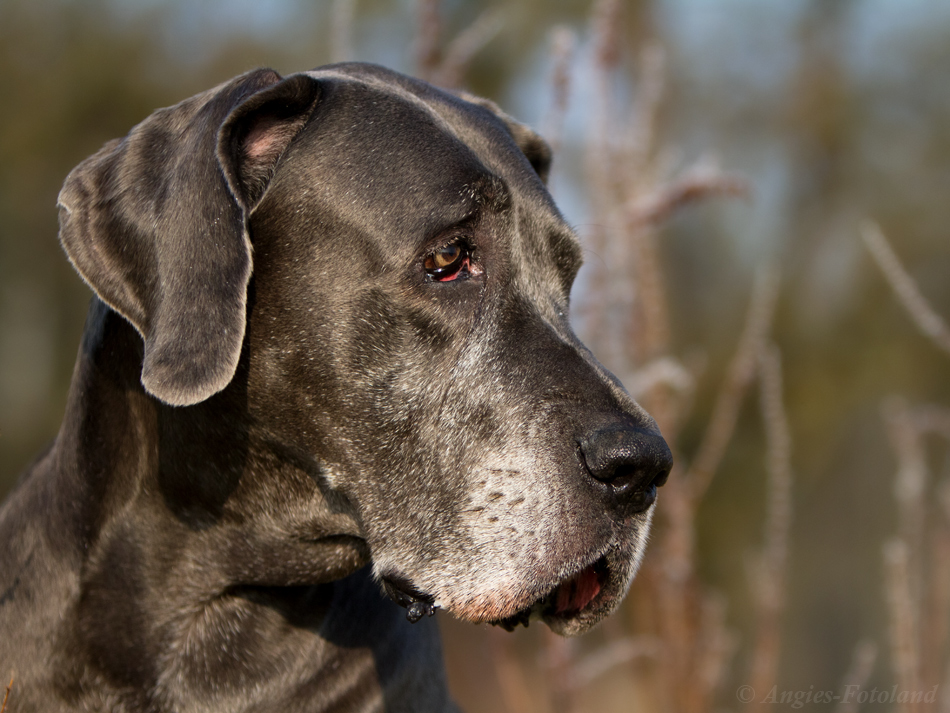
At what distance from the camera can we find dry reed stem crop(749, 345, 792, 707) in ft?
10.9

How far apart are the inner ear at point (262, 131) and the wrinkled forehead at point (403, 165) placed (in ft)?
0.15

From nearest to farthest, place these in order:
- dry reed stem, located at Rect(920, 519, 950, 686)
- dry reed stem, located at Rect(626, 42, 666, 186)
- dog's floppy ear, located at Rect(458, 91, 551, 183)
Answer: dog's floppy ear, located at Rect(458, 91, 551, 183) → dry reed stem, located at Rect(920, 519, 950, 686) → dry reed stem, located at Rect(626, 42, 666, 186)

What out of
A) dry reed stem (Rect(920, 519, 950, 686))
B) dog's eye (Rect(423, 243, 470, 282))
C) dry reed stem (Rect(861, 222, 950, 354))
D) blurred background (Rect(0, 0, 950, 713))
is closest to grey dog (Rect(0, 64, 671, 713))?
dog's eye (Rect(423, 243, 470, 282))

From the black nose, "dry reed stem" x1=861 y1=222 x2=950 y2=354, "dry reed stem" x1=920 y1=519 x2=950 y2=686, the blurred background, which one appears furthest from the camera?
the blurred background

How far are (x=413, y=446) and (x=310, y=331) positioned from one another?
1.20 feet

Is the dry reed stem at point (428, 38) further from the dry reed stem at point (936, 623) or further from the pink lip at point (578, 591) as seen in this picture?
the dry reed stem at point (936, 623)

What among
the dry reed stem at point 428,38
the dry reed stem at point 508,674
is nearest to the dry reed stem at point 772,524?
the dry reed stem at point 508,674

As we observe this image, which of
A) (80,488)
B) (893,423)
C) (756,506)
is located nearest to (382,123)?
(80,488)

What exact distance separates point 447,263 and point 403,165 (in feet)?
0.88

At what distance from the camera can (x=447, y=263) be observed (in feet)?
7.71

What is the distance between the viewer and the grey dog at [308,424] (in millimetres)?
2172

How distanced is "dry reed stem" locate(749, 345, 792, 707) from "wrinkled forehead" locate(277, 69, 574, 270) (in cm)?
117

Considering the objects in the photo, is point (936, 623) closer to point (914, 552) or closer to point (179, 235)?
point (914, 552)

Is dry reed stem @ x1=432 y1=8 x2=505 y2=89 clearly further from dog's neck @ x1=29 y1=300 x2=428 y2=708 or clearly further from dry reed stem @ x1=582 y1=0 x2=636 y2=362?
dog's neck @ x1=29 y1=300 x2=428 y2=708
